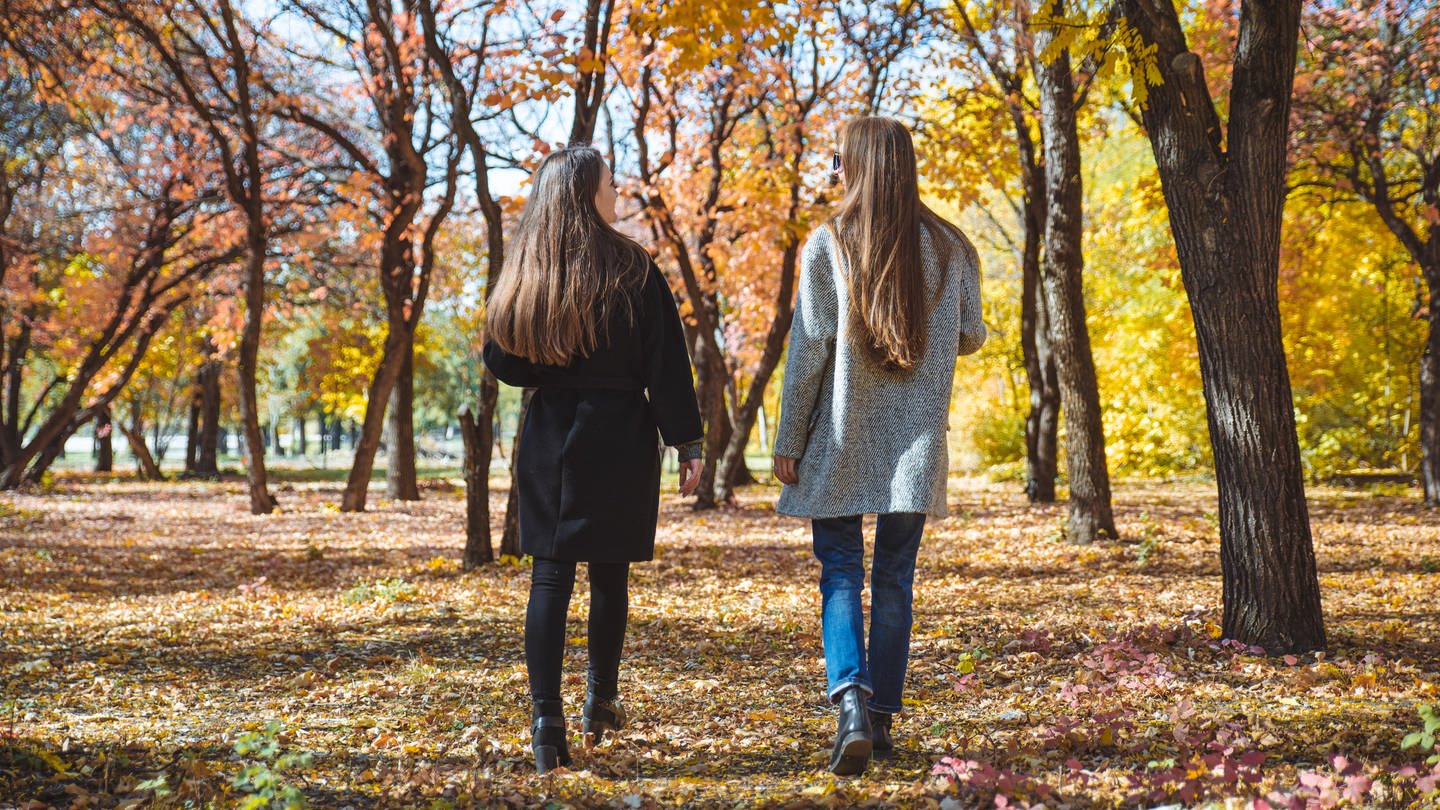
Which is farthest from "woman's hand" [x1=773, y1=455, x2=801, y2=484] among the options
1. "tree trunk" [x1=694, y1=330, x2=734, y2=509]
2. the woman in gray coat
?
"tree trunk" [x1=694, y1=330, x2=734, y2=509]

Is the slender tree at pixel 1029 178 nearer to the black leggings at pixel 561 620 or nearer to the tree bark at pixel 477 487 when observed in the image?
the tree bark at pixel 477 487

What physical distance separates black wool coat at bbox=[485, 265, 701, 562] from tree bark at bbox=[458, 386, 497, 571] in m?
4.66

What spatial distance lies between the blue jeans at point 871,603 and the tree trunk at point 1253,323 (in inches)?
74.8

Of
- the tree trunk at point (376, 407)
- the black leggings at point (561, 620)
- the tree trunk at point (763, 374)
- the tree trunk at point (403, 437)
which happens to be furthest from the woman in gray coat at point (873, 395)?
the tree trunk at point (403, 437)

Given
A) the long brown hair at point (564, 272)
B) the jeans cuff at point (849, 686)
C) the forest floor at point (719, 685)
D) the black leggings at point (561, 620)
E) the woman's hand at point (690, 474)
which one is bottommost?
the forest floor at point (719, 685)

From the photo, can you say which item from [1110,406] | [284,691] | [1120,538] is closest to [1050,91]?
[1120,538]

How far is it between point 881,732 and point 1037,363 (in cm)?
1008

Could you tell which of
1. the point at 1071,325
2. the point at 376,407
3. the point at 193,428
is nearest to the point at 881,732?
the point at 1071,325

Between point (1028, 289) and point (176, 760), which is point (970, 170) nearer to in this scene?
point (1028, 289)

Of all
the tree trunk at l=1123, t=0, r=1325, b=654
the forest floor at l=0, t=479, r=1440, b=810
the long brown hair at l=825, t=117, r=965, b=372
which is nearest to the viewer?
the forest floor at l=0, t=479, r=1440, b=810

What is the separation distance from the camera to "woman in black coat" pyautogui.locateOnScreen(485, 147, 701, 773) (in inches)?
130

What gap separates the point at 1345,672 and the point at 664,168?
34.0ft

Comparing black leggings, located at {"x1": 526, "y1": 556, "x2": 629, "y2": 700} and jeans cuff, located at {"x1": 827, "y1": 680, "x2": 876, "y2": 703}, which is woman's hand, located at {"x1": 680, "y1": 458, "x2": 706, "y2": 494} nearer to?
black leggings, located at {"x1": 526, "y1": 556, "x2": 629, "y2": 700}

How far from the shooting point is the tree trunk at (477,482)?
796 centimetres
